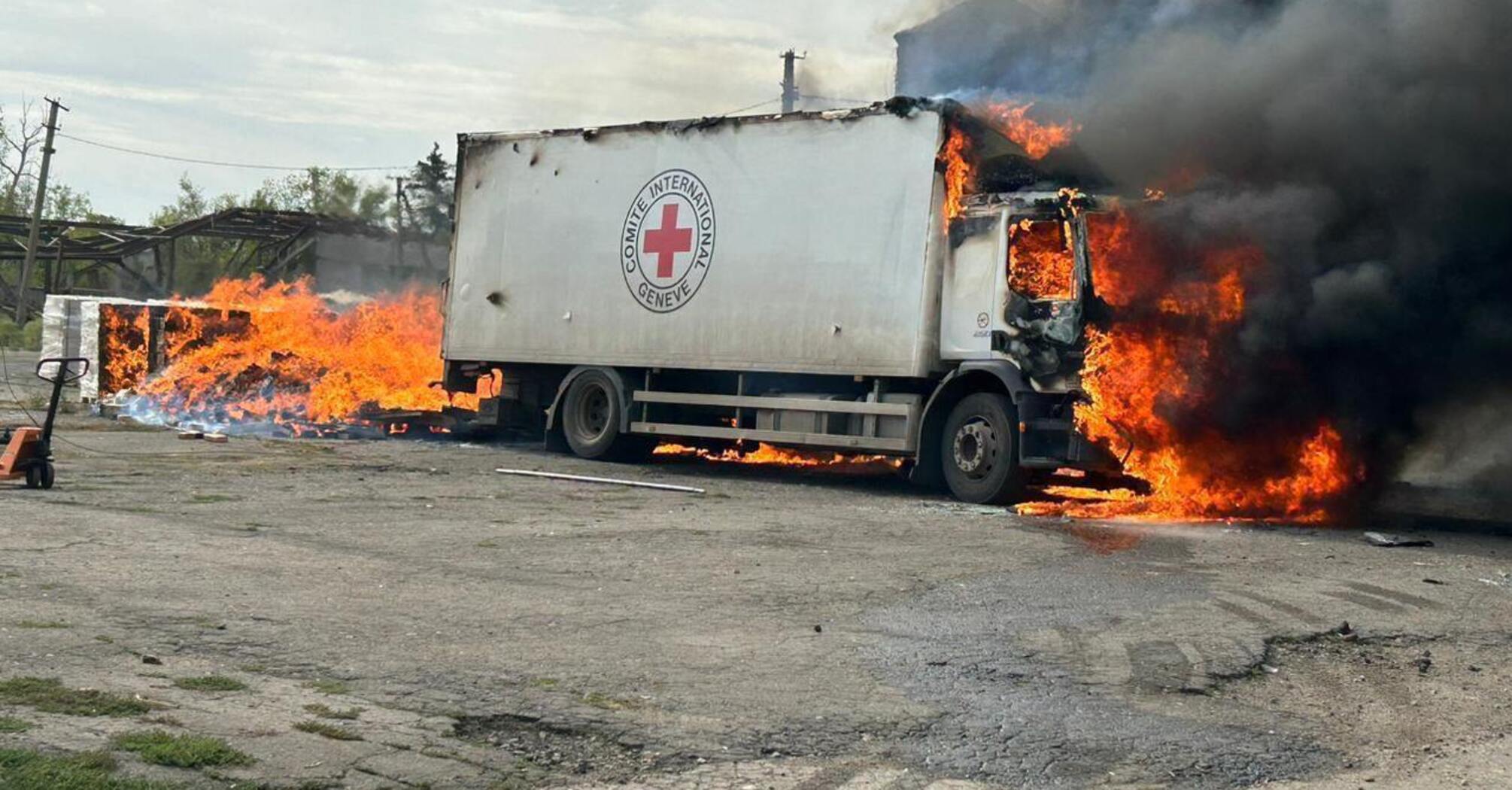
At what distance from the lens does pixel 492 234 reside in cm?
1895

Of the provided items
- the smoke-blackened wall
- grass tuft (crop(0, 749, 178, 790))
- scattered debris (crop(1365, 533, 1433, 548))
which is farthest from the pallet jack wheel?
scattered debris (crop(1365, 533, 1433, 548))

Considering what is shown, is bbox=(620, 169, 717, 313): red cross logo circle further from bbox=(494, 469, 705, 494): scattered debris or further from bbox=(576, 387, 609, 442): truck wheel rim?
bbox=(494, 469, 705, 494): scattered debris

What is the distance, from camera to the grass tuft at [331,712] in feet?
17.1

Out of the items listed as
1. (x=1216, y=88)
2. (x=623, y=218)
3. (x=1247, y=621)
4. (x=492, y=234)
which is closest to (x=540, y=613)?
(x=1247, y=621)

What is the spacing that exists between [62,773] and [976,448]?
411 inches

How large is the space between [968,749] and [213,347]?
63.5 ft

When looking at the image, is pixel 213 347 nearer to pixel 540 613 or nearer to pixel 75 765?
pixel 540 613

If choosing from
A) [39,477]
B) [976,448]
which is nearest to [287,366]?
[39,477]

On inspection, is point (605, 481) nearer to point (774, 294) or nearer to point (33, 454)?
point (774, 294)

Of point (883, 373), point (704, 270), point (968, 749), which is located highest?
point (704, 270)

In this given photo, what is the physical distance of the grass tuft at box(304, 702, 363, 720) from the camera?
520 cm

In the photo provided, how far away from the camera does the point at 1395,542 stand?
11367 millimetres

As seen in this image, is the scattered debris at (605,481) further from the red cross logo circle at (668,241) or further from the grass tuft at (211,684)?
the grass tuft at (211,684)

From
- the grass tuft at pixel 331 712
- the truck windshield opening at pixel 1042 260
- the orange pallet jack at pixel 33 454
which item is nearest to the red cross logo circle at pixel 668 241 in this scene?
the truck windshield opening at pixel 1042 260
